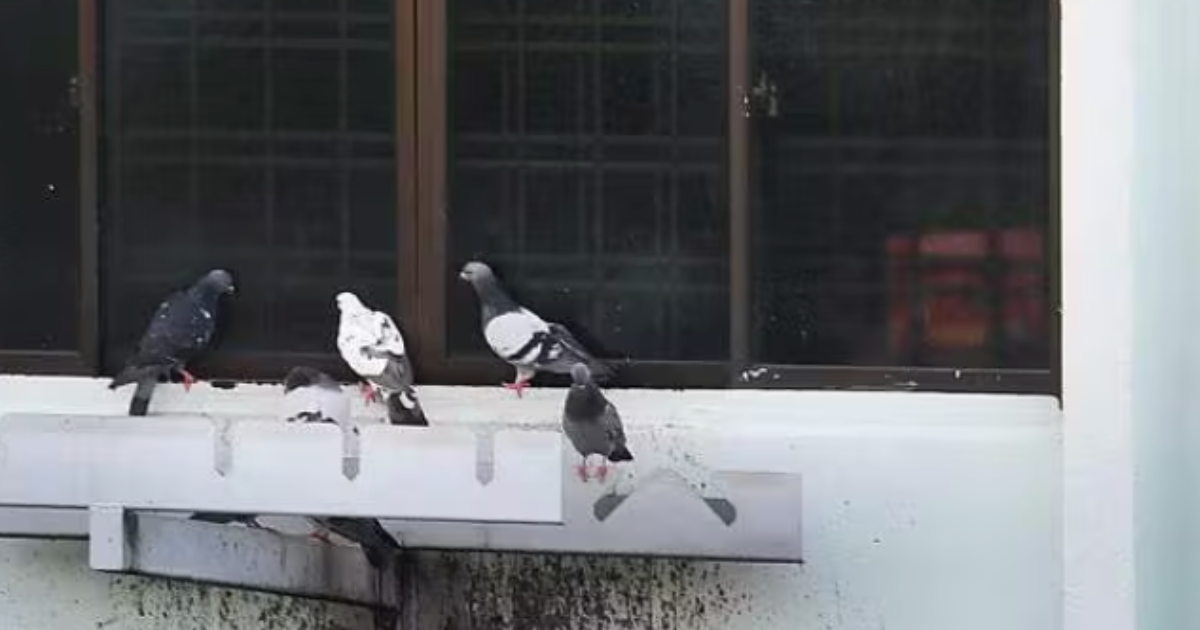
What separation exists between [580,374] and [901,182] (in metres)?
0.91

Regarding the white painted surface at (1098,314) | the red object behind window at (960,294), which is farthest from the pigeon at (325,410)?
the white painted surface at (1098,314)

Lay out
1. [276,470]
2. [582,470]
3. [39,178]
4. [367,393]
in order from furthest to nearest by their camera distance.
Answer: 1. [39,178]
2. [367,393]
3. [582,470]
4. [276,470]

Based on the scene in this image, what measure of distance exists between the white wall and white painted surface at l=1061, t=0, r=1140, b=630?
0.06 meters

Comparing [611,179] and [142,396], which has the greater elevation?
[611,179]

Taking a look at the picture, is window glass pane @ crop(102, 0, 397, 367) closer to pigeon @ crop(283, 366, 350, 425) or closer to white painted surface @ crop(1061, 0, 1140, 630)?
pigeon @ crop(283, 366, 350, 425)

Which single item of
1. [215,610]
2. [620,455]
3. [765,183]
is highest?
[765,183]

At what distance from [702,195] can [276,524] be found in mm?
1289

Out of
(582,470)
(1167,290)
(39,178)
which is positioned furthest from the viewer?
(39,178)

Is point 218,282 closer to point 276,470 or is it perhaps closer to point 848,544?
point 276,470

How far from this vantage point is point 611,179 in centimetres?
445

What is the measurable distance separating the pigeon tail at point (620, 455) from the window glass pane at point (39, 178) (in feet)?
4.60

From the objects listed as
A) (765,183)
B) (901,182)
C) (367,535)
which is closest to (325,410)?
(367,535)

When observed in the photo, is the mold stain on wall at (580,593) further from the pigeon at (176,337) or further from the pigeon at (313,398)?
the pigeon at (176,337)

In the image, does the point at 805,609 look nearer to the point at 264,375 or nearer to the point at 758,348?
the point at 758,348
